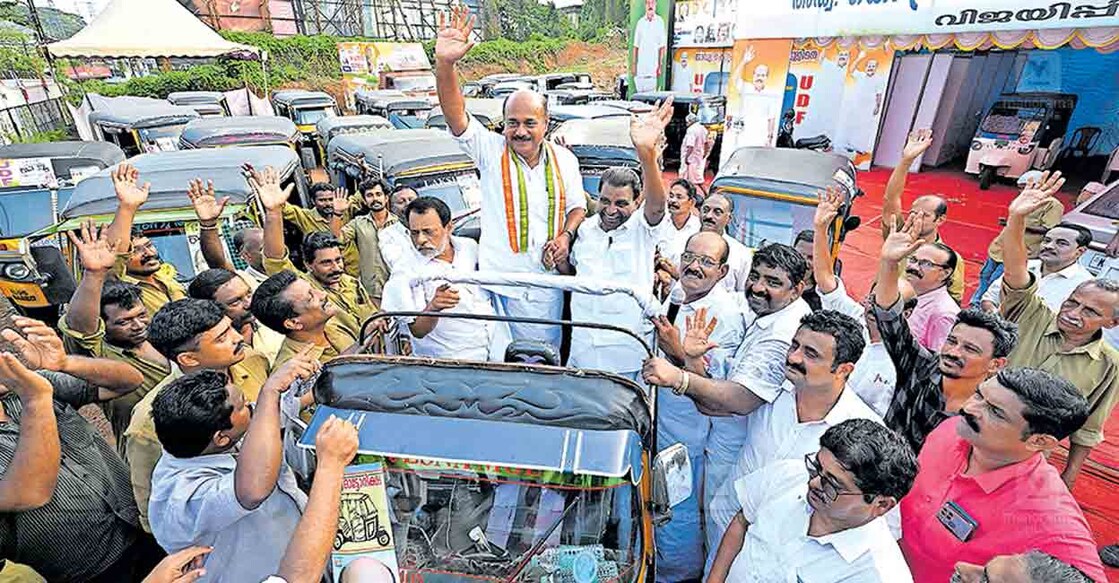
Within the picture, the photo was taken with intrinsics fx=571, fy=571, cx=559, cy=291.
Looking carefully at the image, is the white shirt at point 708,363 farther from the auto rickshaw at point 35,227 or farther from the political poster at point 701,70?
the political poster at point 701,70

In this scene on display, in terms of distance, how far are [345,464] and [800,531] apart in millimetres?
1423

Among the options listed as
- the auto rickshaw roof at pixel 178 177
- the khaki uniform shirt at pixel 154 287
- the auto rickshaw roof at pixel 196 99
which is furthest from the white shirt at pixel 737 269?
the auto rickshaw roof at pixel 196 99

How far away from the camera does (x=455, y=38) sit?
9.87 ft

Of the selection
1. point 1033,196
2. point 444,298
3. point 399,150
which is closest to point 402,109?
point 399,150

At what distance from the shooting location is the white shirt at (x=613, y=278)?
3076 mm

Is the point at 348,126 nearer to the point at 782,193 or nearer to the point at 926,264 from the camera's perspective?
the point at 782,193

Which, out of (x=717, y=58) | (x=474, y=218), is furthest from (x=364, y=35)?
(x=474, y=218)

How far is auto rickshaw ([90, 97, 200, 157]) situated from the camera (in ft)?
35.4

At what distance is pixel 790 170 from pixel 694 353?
4.16 meters

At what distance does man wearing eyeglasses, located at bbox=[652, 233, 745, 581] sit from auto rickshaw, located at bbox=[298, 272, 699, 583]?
786mm

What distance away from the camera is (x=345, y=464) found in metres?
1.67

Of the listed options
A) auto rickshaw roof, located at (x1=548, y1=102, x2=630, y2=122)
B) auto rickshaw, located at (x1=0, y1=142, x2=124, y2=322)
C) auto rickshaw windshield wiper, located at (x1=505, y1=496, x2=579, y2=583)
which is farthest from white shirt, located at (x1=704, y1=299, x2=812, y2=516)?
auto rickshaw roof, located at (x1=548, y1=102, x2=630, y2=122)

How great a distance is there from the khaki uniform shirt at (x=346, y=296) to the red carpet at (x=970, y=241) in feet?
15.1

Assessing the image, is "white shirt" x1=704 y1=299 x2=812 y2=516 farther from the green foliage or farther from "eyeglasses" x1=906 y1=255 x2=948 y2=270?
the green foliage
